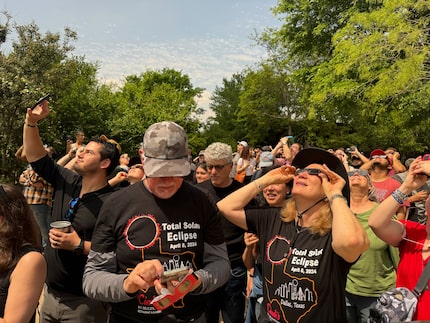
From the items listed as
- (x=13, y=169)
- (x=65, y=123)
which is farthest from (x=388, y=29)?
(x=65, y=123)

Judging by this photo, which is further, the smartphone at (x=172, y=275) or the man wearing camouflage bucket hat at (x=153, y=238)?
the man wearing camouflage bucket hat at (x=153, y=238)

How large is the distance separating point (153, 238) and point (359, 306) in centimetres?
246

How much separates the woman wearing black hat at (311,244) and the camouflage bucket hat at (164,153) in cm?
96

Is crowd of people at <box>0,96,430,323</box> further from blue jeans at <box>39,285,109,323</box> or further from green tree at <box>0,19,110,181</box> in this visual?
green tree at <box>0,19,110,181</box>

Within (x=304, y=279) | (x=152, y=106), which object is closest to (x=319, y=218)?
(x=304, y=279)

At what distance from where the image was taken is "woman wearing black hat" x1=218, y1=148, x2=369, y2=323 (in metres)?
2.54

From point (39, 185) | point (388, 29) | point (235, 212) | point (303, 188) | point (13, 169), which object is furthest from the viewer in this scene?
point (13, 169)

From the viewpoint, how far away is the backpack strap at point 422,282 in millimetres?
2561

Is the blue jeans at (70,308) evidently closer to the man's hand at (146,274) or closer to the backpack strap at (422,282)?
the man's hand at (146,274)

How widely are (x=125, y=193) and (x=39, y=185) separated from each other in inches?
229

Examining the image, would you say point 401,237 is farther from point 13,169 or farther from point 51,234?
point 13,169

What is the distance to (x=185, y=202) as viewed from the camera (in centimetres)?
239

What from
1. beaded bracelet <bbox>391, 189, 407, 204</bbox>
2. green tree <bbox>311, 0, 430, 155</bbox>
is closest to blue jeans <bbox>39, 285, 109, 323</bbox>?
beaded bracelet <bbox>391, 189, 407, 204</bbox>

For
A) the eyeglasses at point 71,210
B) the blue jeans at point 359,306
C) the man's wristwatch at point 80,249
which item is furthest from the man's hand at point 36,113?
the blue jeans at point 359,306
